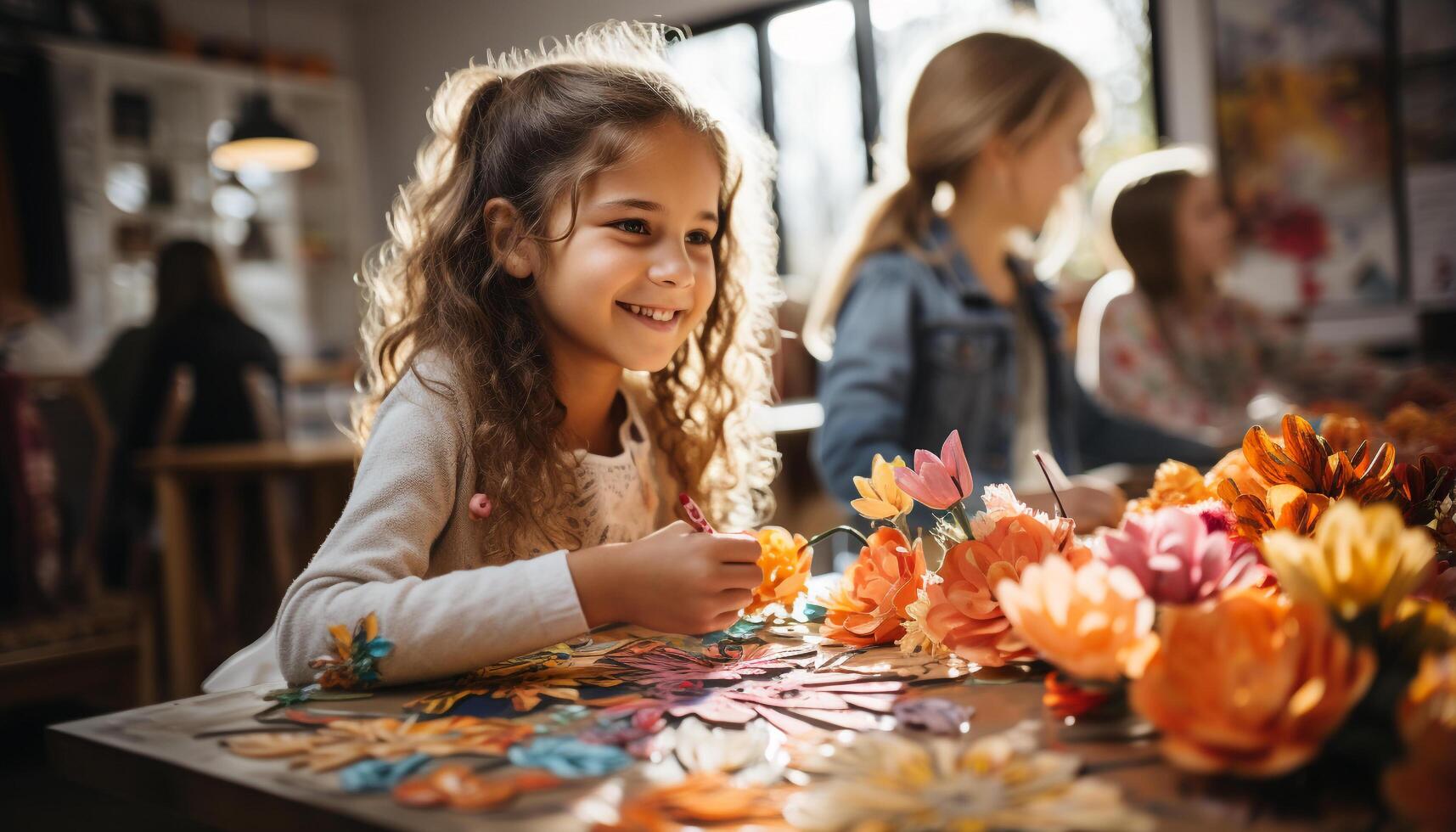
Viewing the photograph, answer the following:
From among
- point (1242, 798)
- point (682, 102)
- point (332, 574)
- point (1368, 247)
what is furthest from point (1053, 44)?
point (1368, 247)

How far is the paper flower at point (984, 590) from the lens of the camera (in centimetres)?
57

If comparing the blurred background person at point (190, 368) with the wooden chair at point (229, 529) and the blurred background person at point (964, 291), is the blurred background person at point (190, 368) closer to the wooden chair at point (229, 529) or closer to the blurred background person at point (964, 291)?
the wooden chair at point (229, 529)

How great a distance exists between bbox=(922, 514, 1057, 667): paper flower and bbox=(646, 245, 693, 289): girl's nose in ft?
1.31

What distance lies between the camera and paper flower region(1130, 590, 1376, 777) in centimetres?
38

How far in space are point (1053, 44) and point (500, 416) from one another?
1131 mm

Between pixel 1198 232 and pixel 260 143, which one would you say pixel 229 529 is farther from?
pixel 1198 232

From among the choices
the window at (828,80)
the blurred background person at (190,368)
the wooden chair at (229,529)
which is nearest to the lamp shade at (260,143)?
the blurred background person at (190,368)

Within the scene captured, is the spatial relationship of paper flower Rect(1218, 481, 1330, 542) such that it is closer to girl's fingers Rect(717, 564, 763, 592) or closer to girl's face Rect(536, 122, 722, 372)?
girl's fingers Rect(717, 564, 763, 592)

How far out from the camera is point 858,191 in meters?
5.60

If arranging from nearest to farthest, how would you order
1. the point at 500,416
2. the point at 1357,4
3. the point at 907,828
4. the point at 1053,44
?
the point at 907,828 < the point at 500,416 < the point at 1053,44 < the point at 1357,4

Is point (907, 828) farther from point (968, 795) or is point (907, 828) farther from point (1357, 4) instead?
point (1357, 4)

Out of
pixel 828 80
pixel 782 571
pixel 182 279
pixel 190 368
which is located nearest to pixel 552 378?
pixel 782 571

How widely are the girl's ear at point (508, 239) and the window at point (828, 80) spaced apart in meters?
4.12

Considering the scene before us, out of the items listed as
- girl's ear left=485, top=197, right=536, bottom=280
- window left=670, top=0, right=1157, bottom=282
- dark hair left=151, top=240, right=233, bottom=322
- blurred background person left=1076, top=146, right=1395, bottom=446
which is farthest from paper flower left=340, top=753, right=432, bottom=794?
window left=670, top=0, right=1157, bottom=282
